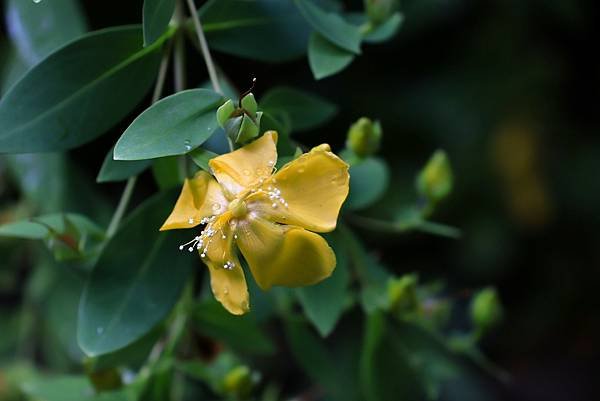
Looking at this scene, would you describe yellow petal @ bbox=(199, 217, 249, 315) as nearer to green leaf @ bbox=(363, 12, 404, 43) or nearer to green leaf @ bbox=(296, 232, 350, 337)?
green leaf @ bbox=(296, 232, 350, 337)

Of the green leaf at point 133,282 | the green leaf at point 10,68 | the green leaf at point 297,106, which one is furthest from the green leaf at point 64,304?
the green leaf at point 297,106

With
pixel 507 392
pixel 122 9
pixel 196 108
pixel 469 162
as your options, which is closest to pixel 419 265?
pixel 469 162

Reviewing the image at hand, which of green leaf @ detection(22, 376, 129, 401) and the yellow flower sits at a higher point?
the yellow flower

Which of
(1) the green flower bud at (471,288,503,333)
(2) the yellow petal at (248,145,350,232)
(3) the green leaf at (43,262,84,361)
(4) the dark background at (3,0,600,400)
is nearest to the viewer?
(2) the yellow petal at (248,145,350,232)

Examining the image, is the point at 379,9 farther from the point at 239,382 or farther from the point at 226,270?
the point at 239,382

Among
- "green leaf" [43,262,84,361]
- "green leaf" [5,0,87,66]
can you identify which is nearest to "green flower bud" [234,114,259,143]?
"green leaf" [5,0,87,66]

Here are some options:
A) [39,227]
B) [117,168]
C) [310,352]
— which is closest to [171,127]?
[117,168]
